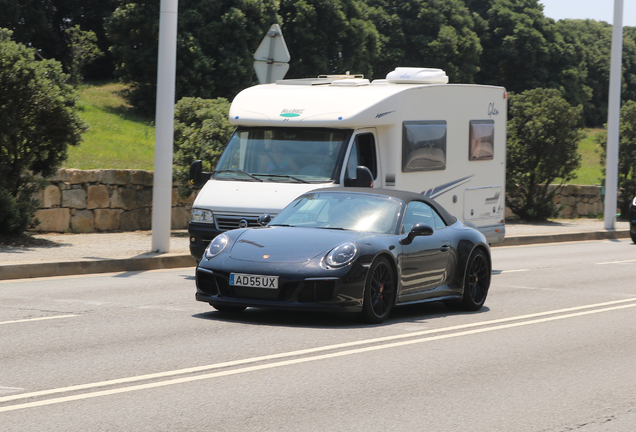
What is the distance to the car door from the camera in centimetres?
955

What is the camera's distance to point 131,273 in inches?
543

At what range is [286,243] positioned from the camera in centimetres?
907

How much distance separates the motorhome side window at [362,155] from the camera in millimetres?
13266

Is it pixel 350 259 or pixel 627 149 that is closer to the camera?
pixel 350 259

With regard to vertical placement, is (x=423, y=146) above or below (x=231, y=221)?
above

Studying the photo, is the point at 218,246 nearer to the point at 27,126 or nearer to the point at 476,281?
the point at 476,281

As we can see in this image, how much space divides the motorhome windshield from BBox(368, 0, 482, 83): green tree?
46455mm

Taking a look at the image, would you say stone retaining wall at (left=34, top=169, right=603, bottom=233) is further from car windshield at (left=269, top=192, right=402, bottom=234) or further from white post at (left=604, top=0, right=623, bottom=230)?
white post at (left=604, top=0, right=623, bottom=230)

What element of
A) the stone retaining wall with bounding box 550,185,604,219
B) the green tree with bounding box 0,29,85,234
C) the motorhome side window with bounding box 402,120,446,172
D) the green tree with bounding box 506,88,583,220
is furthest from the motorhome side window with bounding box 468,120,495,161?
the stone retaining wall with bounding box 550,185,604,219

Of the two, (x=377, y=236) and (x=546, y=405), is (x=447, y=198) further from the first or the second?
(x=546, y=405)

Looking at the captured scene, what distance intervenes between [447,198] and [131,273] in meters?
5.19

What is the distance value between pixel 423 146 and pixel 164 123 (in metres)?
4.33

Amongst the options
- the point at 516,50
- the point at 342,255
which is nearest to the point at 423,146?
the point at 342,255

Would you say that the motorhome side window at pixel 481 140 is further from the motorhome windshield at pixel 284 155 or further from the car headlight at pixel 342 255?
the car headlight at pixel 342 255
